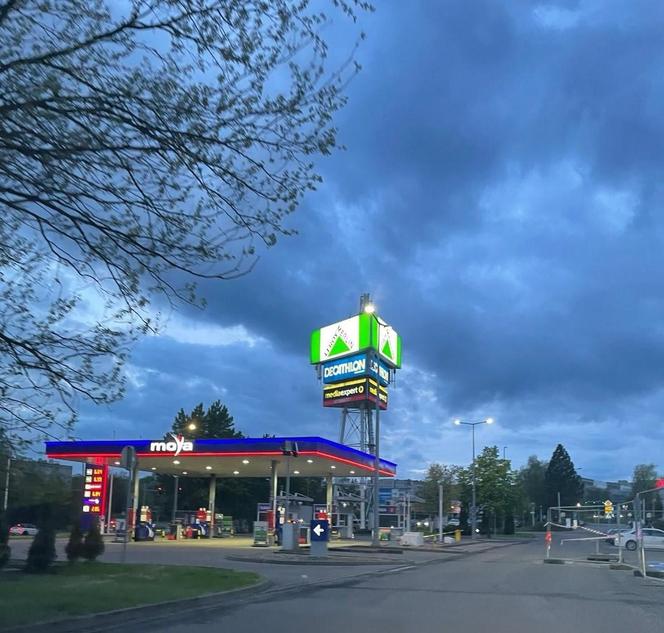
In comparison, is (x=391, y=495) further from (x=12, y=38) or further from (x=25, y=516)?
(x=12, y=38)

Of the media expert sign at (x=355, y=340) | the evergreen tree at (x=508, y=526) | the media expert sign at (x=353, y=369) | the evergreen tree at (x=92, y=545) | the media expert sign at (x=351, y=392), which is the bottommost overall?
the evergreen tree at (x=508, y=526)

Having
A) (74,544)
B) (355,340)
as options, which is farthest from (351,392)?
(74,544)

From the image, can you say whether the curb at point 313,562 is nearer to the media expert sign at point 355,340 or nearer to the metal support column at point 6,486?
the metal support column at point 6,486

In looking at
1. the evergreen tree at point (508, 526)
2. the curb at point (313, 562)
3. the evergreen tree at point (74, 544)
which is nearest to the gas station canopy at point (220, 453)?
the curb at point (313, 562)

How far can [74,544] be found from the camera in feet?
68.1

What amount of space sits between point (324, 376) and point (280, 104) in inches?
2481

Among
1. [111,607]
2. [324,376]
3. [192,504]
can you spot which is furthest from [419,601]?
[192,504]

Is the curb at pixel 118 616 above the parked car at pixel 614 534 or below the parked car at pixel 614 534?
below

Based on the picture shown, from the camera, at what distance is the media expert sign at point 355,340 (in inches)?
2719

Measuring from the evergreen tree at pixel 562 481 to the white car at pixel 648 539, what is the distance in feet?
331

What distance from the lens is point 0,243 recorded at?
1030cm

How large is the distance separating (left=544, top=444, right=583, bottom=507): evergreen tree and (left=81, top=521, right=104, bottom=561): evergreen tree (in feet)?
435

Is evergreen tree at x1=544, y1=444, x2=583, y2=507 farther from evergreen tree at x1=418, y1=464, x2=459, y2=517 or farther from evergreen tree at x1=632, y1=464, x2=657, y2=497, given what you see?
evergreen tree at x1=418, y1=464, x2=459, y2=517

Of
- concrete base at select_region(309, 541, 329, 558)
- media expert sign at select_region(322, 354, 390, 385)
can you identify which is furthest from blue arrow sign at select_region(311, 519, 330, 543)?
media expert sign at select_region(322, 354, 390, 385)
